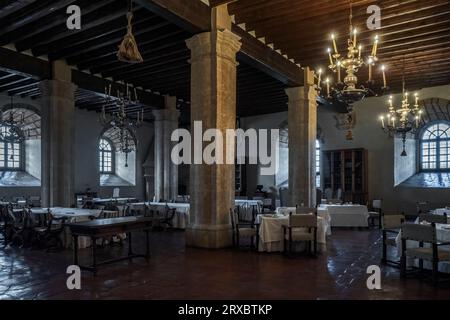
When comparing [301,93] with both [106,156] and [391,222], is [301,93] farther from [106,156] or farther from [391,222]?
[106,156]

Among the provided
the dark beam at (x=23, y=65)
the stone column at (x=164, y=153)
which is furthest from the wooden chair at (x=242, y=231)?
the stone column at (x=164, y=153)

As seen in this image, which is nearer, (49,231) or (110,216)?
(49,231)

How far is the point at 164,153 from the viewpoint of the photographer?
13.8m

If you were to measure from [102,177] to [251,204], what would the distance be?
8.78m

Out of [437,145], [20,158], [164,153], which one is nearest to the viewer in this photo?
[437,145]

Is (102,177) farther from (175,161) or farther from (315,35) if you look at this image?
(315,35)

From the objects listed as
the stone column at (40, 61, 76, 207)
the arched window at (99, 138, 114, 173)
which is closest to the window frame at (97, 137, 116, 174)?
the arched window at (99, 138, 114, 173)

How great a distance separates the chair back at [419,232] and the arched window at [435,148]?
9969 mm

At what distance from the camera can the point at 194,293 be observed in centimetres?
412

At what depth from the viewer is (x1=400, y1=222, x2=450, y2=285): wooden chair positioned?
14.8ft

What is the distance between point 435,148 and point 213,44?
10.3 meters

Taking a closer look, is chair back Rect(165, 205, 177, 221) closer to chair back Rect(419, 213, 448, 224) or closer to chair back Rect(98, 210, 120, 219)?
chair back Rect(98, 210, 120, 219)

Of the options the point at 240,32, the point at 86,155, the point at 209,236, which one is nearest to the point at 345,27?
the point at 240,32

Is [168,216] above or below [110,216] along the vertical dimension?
below
